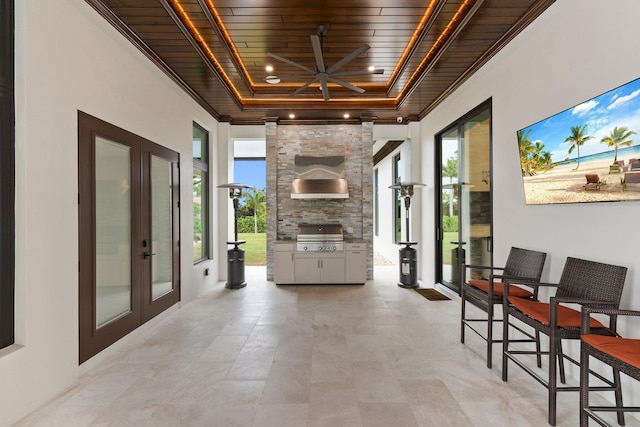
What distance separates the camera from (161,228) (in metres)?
4.27

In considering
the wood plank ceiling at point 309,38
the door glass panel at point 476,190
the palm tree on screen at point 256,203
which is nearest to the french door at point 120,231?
the wood plank ceiling at point 309,38

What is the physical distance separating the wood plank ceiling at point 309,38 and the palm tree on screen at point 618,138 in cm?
143

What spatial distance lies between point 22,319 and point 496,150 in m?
4.62

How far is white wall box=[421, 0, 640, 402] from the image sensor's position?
224 cm

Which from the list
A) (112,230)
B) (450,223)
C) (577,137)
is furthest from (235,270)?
(577,137)

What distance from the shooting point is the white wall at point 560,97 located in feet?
7.36

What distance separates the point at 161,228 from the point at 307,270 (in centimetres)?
274

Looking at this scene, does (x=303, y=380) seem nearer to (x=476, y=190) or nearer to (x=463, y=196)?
(x=476, y=190)

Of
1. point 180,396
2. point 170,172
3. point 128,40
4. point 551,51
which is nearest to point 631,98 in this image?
point 551,51

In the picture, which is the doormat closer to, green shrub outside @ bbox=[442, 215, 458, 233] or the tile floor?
the tile floor

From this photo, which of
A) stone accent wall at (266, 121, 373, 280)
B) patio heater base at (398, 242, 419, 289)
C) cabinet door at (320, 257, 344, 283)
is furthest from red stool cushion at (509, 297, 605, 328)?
stone accent wall at (266, 121, 373, 280)

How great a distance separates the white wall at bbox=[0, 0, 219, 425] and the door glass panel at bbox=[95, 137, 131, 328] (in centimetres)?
33

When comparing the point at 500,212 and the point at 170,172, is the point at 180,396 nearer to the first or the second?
the point at 170,172

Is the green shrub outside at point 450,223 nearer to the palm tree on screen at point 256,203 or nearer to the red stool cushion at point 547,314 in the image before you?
the red stool cushion at point 547,314
